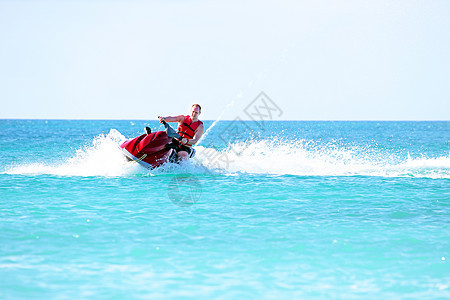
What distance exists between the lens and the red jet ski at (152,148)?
11.4m

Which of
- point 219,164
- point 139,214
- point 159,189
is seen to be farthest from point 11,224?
point 219,164

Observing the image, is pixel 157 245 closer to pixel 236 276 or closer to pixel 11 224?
pixel 236 276

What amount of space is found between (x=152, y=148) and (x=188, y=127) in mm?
1025

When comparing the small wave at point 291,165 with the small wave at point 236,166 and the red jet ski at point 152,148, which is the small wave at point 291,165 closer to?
the small wave at point 236,166

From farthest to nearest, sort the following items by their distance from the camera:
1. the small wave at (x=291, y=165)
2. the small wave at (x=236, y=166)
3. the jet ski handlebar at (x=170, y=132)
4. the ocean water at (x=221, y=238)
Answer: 1. the small wave at (x=291, y=165)
2. the small wave at (x=236, y=166)
3. the jet ski handlebar at (x=170, y=132)
4. the ocean water at (x=221, y=238)

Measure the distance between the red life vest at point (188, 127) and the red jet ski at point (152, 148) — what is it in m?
0.16

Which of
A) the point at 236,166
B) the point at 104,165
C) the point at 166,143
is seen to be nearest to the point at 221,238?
the point at 166,143

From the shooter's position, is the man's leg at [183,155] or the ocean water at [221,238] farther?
the man's leg at [183,155]

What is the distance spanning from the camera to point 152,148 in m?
11.5

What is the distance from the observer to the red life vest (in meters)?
11.3

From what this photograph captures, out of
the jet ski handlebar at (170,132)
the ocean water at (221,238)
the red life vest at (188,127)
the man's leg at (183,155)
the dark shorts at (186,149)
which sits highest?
the red life vest at (188,127)
